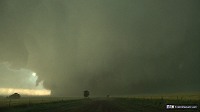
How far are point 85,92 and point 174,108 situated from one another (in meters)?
188

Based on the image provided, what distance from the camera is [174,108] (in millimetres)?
14273

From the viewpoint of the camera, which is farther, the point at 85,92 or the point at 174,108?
the point at 85,92

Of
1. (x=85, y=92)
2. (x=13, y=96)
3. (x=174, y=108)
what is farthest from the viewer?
(x=85, y=92)

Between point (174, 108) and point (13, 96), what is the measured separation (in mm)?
188175

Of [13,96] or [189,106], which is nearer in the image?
[189,106]

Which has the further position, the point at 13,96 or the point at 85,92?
the point at 85,92

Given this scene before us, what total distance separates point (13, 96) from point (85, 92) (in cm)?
6092

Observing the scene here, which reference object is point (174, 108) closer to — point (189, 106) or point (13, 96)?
point (189, 106)

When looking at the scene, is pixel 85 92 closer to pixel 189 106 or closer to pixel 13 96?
pixel 13 96

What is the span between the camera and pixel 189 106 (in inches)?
565

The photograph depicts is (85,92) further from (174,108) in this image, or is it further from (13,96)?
(174,108)

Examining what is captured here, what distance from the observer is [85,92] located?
199000mm

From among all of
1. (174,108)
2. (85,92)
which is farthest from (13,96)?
(174,108)

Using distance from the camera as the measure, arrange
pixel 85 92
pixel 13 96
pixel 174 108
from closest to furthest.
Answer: pixel 174 108 → pixel 13 96 → pixel 85 92
